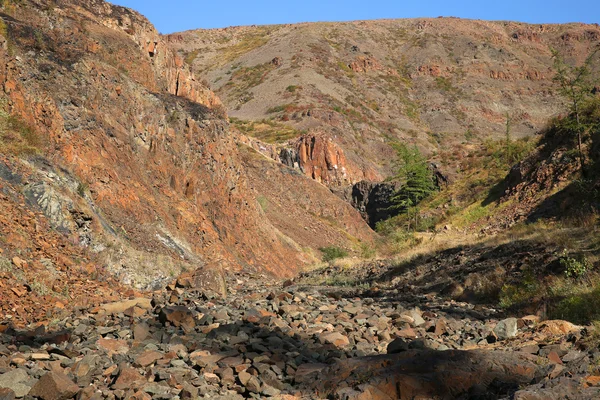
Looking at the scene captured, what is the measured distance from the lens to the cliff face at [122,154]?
34.8ft

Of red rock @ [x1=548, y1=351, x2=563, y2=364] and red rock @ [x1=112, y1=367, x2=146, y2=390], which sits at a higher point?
red rock @ [x1=112, y1=367, x2=146, y2=390]

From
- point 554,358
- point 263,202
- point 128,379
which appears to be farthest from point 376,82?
point 128,379

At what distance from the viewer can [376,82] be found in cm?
9712

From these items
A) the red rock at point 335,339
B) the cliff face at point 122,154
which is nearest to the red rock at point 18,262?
the cliff face at point 122,154

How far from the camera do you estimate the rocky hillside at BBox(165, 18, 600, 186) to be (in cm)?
6375

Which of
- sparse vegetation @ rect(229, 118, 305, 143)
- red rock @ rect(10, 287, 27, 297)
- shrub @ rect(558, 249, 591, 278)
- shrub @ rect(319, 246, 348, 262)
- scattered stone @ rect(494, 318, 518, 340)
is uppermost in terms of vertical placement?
sparse vegetation @ rect(229, 118, 305, 143)

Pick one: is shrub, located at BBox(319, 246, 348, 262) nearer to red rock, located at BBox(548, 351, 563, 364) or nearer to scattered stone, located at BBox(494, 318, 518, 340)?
scattered stone, located at BBox(494, 318, 518, 340)

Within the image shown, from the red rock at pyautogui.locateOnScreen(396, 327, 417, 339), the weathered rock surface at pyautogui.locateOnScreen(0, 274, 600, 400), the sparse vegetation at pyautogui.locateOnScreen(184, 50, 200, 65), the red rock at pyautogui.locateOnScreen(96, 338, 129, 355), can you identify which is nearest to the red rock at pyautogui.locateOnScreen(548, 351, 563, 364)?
the weathered rock surface at pyautogui.locateOnScreen(0, 274, 600, 400)

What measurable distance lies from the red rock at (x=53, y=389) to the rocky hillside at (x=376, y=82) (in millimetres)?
44678

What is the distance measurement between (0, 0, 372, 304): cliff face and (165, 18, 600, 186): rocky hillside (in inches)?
1107

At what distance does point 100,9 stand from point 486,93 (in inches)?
3499

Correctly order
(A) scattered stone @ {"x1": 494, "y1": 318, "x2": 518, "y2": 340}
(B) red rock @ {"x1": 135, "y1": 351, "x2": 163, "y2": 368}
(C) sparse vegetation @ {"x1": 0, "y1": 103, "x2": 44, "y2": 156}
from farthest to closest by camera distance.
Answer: (C) sparse vegetation @ {"x1": 0, "y1": 103, "x2": 44, "y2": 156} < (A) scattered stone @ {"x1": 494, "y1": 318, "x2": 518, "y2": 340} < (B) red rock @ {"x1": 135, "y1": 351, "x2": 163, "y2": 368}

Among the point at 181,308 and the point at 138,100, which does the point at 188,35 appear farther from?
the point at 181,308

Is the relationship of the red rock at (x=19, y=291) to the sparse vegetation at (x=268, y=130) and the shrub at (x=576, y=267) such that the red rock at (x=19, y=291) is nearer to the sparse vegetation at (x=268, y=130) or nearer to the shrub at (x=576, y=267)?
the shrub at (x=576, y=267)
